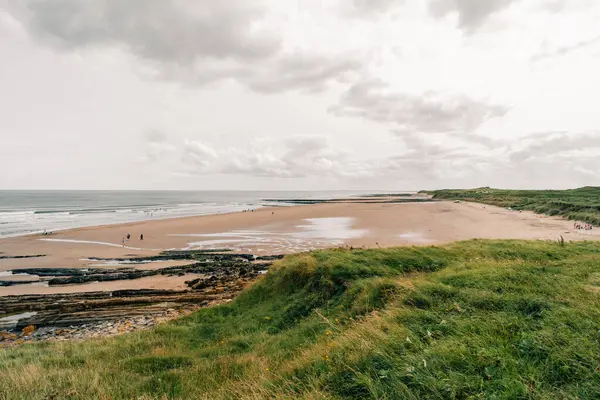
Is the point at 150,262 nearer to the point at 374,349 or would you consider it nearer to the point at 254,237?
the point at 254,237

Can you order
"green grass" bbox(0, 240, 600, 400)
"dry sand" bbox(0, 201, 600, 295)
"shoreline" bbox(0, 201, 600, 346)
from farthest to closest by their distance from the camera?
"dry sand" bbox(0, 201, 600, 295), "shoreline" bbox(0, 201, 600, 346), "green grass" bbox(0, 240, 600, 400)

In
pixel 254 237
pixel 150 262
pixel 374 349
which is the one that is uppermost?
pixel 374 349

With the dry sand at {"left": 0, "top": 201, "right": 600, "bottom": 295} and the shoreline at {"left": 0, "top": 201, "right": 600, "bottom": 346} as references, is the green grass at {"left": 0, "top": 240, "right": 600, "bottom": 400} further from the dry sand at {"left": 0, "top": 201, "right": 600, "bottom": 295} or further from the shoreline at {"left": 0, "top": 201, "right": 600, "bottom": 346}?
the dry sand at {"left": 0, "top": 201, "right": 600, "bottom": 295}

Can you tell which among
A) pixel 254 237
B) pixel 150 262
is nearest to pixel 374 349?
pixel 150 262

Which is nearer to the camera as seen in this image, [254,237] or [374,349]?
[374,349]

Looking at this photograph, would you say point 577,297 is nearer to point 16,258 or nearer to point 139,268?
point 139,268

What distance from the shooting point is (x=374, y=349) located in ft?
17.5

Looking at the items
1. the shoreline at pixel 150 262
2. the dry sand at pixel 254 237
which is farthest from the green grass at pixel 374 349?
the dry sand at pixel 254 237

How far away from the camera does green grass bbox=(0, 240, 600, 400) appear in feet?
14.0

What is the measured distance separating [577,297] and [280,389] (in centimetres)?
692

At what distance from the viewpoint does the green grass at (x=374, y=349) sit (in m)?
4.26

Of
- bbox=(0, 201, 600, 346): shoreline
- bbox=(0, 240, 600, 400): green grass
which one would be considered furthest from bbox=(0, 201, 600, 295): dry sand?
bbox=(0, 240, 600, 400): green grass

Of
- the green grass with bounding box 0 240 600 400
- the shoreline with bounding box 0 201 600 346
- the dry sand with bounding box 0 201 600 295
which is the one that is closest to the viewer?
the green grass with bounding box 0 240 600 400

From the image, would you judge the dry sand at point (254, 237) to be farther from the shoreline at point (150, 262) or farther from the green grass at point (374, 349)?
the green grass at point (374, 349)
